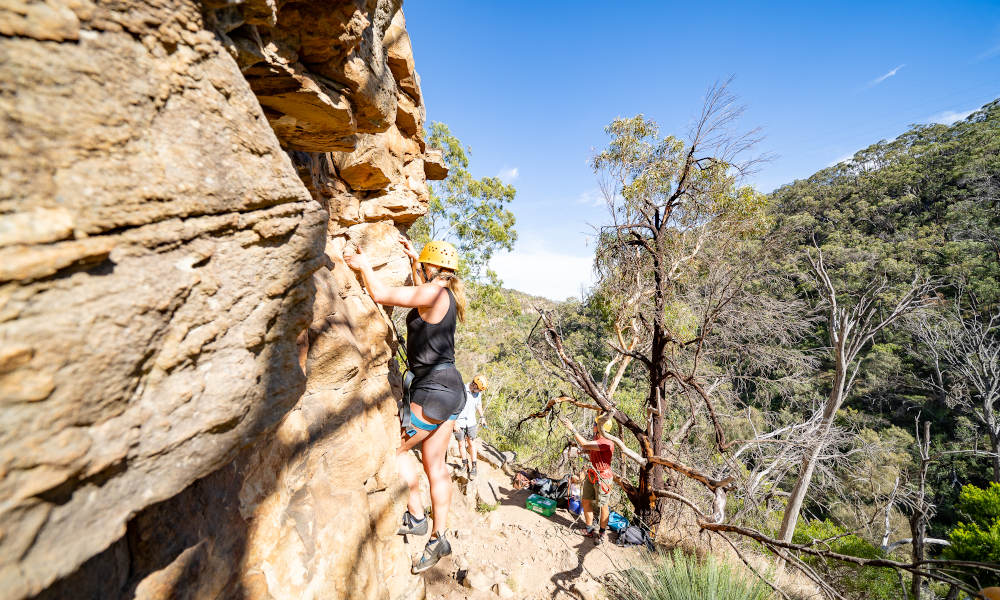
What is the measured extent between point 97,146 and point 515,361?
1239cm

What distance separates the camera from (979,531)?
816cm

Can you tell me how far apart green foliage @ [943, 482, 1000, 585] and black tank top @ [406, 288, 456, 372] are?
12.0 metres

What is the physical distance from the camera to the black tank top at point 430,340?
2822 mm

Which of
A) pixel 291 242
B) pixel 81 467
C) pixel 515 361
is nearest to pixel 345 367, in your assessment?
pixel 291 242

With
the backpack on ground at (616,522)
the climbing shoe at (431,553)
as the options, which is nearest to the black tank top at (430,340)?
the climbing shoe at (431,553)

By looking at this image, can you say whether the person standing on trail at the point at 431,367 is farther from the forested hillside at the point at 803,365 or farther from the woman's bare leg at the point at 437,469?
the forested hillside at the point at 803,365

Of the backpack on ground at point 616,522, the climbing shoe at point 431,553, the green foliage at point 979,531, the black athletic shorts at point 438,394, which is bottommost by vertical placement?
the green foliage at point 979,531

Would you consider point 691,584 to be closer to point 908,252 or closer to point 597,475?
point 597,475

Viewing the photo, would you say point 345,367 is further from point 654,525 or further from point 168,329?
point 654,525

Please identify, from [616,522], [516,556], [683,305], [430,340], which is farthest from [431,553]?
[683,305]

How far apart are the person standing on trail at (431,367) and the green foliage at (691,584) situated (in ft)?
7.09

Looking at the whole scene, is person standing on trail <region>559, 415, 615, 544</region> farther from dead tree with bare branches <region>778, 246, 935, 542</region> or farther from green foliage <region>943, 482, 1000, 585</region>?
green foliage <region>943, 482, 1000, 585</region>

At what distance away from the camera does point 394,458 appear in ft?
10.2

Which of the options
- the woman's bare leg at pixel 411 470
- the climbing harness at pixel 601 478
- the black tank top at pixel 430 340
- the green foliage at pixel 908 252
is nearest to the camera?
the black tank top at pixel 430 340
